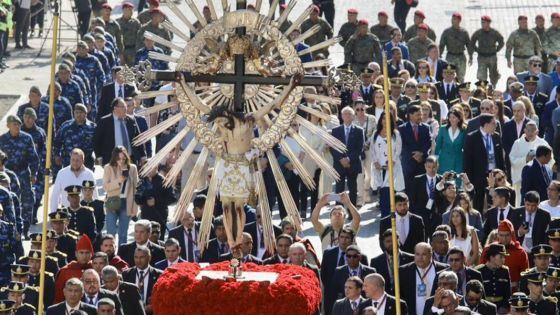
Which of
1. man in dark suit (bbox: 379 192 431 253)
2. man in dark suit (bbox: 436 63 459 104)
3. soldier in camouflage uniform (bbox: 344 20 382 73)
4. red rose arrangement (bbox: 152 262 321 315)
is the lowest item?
man in dark suit (bbox: 379 192 431 253)

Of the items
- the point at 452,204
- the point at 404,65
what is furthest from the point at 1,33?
the point at 452,204

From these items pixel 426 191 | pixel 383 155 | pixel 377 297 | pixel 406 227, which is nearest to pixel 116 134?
pixel 383 155

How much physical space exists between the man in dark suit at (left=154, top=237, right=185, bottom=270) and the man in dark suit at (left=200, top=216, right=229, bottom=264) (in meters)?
0.35

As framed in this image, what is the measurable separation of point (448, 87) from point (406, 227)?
27.8 feet

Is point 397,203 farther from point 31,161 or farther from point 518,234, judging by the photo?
point 31,161

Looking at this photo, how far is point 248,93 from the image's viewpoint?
58.1ft

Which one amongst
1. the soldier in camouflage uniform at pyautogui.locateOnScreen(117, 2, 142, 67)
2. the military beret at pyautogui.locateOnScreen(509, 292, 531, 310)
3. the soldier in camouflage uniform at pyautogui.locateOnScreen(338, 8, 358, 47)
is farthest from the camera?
the soldier in camouflage uniform at pyautogui.locateOnScreen(338, 8, 358, 47)

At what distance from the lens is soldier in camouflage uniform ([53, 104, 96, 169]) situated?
29.4m

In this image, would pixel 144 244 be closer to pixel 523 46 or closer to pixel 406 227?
pixel 406 227

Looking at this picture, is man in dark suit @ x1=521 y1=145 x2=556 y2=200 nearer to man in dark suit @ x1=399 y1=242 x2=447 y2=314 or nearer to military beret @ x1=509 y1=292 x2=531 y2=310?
man in dark suit @ x1=399 y1=242 x2=447 y2=314

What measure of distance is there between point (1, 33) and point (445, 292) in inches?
815

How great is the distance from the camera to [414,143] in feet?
94.9

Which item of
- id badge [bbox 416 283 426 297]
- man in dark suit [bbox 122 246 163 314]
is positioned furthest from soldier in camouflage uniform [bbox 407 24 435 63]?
man in dark suit [bbox 122 246 163 314]

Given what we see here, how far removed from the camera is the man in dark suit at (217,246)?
2355 centimetres
